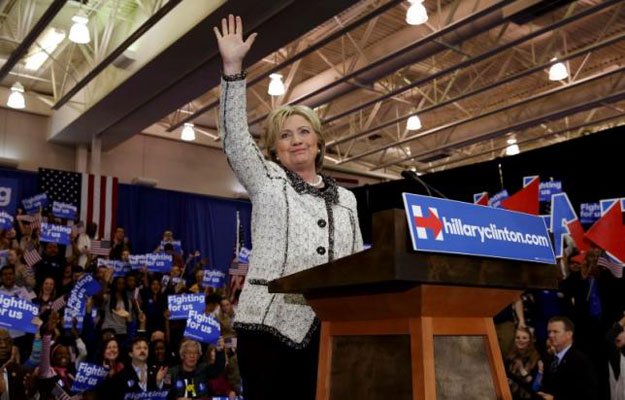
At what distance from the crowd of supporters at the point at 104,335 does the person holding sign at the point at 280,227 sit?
13.8ft

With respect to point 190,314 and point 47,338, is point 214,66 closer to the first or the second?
point 190,314

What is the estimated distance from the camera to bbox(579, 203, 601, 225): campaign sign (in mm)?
7141

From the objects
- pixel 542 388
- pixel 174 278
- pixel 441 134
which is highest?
pixel 441 134

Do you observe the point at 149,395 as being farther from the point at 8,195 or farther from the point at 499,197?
the point at 8,195

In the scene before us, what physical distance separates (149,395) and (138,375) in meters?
0.39

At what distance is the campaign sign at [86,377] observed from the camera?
18.0 feet

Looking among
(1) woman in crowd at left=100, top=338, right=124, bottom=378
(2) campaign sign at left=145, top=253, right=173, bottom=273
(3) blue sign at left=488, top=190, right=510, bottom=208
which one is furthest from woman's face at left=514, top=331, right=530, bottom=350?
(2) campaign sign at left=145, top=253, right=173, bottom=273

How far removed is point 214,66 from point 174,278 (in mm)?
2918

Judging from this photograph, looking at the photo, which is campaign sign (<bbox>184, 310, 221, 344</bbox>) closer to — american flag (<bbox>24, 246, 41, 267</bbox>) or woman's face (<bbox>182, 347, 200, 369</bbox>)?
woman's face (<bbox>182, 347, 200, 369</bbox>)

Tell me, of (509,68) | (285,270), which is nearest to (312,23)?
(509,68)

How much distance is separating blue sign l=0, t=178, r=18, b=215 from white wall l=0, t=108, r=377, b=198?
1336 mm

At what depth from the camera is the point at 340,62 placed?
10.1m

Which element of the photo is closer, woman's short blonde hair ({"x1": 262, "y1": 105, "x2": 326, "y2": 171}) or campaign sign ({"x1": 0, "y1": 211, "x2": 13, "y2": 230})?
woman's short blonde hair ({"x1": 262, "y1": 105, "x2": 326, "y2": 171})

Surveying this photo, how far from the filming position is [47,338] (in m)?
5.78
